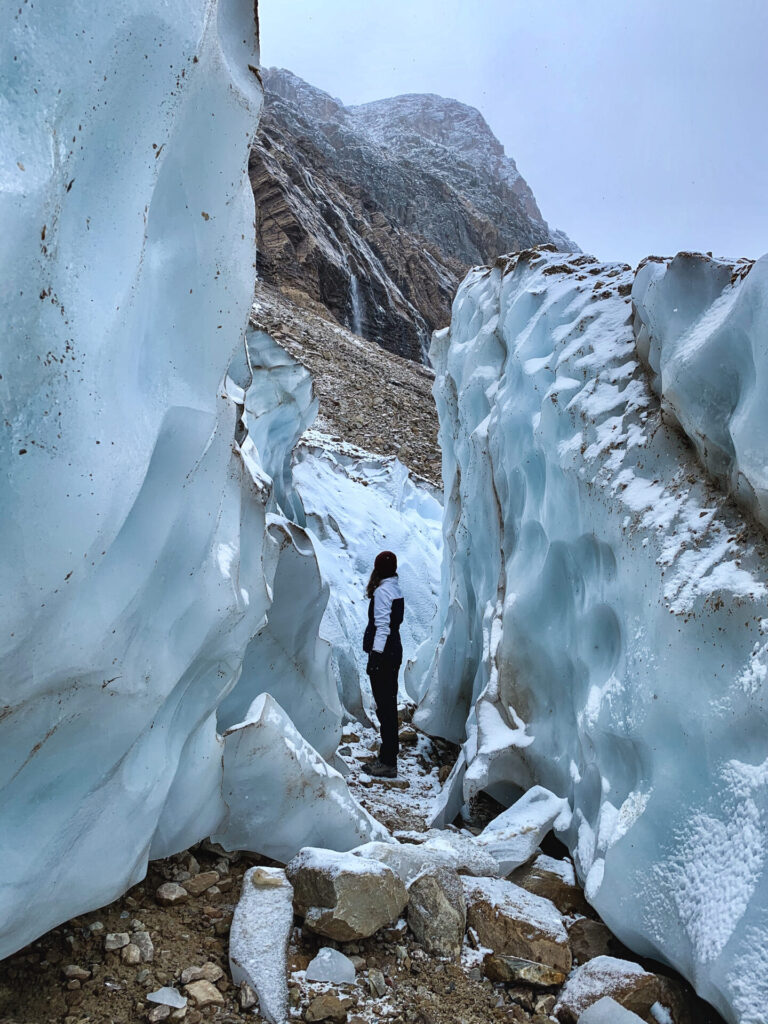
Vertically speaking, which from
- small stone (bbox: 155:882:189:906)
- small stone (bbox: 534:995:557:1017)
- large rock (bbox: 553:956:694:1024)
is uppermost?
large rock (bbox: 553:956:694:1024)

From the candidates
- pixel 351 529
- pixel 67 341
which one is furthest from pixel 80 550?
pixel 351 529

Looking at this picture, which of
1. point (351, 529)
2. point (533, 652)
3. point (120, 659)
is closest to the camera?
point (120, 659)

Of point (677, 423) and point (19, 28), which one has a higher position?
point (677, 423)

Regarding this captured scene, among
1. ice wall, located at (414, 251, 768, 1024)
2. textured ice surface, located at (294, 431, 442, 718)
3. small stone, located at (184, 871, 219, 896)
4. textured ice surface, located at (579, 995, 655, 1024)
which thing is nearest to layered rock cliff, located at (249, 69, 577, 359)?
textured ice surface, located at (294, 431, 442, 718)

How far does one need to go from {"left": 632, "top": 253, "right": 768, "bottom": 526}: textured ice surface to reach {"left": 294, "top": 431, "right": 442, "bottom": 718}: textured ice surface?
3.16 m

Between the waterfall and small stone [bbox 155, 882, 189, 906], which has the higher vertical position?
the waterfall

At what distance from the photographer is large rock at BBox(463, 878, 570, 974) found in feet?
6.18

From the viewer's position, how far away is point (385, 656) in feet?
13.3

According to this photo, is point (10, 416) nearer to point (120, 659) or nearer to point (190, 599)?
point (120, 659)

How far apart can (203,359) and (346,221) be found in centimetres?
2920

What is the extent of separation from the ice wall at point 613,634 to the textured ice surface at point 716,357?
2.6 inches

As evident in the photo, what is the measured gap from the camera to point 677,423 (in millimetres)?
2545

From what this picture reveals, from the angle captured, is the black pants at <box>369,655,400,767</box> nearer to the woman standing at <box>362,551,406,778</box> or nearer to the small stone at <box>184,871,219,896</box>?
the woman standing at <box>362,551,406,778</box>

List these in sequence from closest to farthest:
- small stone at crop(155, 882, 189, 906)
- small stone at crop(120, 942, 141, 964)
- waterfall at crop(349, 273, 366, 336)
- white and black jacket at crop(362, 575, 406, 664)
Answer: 1. small stone at crop(120, 942, 141, 964)
2. small stone at crop(155, 882, 189, 906)
3. white and black jacket at crop(362, 575, 406, 664)
4. waterfall at crop(349, 273, 366, 336)
